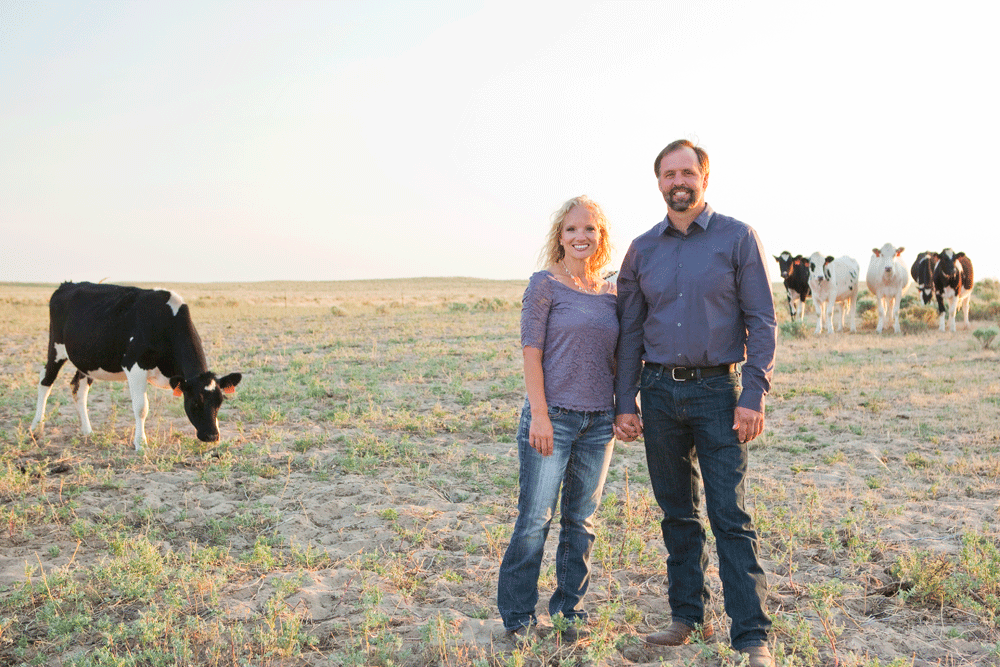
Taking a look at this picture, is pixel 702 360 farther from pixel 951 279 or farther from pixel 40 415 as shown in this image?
pixel 951 279

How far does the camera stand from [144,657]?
3.74 metres

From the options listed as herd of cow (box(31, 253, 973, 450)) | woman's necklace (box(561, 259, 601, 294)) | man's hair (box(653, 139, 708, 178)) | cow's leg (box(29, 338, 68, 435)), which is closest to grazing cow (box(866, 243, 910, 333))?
herd of cow (box(31, 253, 973, 450))

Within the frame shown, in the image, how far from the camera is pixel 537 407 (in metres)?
3.64

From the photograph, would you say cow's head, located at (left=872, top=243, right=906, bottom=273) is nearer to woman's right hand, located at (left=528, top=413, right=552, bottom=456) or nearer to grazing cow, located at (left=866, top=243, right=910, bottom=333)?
grazing cow, located at (left=866, top=243, right=910, bottom=333)

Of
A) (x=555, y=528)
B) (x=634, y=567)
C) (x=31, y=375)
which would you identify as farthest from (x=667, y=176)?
(x=31, y=375)

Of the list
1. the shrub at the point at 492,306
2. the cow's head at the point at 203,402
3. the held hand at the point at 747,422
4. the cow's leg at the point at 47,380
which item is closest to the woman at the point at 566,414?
the held hand at the point at 747,422

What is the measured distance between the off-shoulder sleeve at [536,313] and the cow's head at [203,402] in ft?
17.2

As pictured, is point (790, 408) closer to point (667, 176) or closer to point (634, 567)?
point (634, 567)

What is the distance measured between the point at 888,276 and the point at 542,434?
60.8ft

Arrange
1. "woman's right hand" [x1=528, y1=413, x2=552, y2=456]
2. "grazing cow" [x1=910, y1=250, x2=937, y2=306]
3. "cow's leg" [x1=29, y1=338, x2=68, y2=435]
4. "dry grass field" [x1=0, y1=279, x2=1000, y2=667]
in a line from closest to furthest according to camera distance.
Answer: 1. "woman's right hand" [x1=528, y1=413, x2=552, y2=456]
2. "dry grass field" [x1=0, y1=279, x2=1000, y2=667]
3. "cow's leg" [x1=29, y1=338, x2=68, y2=435]
4. "grazing cow" [x1=910, y1=250, x2=937, y2=306]

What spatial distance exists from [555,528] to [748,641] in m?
2.40

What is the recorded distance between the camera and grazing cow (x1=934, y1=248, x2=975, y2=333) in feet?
62.0

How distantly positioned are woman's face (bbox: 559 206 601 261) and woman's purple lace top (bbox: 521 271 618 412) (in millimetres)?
198

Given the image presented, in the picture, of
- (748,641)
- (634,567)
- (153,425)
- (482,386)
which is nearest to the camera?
(748,641)
